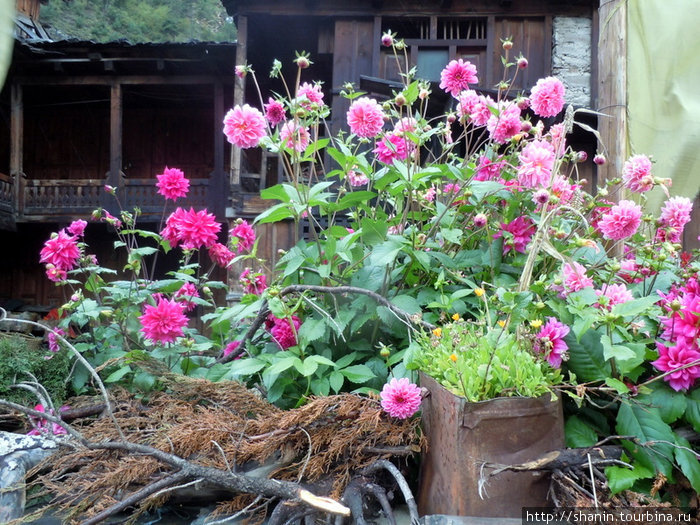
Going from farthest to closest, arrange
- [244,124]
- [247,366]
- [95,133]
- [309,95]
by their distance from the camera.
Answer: [95,133] < [309,95] < [244,124] < [247,366]

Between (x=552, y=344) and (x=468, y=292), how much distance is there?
13.9 inches

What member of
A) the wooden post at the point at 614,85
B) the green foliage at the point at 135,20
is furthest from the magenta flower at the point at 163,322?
the green foliage at the point at 135,20

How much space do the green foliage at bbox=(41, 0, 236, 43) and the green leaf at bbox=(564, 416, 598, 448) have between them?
19415mm

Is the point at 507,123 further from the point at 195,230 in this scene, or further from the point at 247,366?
the point at 195,230

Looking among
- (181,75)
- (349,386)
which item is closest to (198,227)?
(349,386)

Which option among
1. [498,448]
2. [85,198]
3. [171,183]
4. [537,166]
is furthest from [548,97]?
[85,198]

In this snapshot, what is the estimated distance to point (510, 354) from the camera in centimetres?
135

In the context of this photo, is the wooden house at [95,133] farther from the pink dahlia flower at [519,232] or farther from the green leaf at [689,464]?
the green leaf at [689,464]

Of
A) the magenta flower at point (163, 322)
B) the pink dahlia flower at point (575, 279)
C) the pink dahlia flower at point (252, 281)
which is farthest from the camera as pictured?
the pink dahlia flower at point (252, 281)

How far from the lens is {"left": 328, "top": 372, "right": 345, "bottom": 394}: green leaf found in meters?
1.67

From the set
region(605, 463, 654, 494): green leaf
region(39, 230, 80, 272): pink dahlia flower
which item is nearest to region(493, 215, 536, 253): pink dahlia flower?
region(605, 463, 654, 494): green leaf

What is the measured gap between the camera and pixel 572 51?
830cm

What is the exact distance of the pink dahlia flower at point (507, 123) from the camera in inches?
78.7

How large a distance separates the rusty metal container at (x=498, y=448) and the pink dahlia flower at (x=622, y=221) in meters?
0.67
